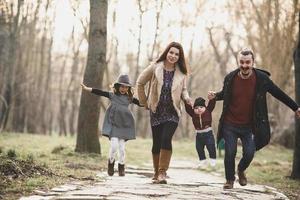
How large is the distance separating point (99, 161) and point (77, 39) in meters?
24.2

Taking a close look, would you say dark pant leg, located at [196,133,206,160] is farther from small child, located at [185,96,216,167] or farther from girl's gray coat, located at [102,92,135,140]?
girl's gray coat, located at [102,92,135,140]

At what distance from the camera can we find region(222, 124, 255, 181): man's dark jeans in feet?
22.6

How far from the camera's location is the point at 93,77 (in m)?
11.5

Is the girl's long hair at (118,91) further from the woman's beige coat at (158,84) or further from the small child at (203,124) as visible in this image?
the small child at (203,124)

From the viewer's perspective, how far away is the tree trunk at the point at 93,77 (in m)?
11.5

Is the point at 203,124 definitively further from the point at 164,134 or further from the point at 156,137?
the point at 164,134

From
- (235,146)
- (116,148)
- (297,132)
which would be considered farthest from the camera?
(297,132)

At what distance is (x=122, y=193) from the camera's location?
5695mm

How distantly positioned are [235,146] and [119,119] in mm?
2311

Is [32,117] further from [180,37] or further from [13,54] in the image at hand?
[180,37]

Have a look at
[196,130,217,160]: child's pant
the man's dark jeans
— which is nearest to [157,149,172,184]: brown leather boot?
the man's dark jeans

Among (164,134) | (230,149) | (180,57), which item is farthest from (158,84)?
(230,149)

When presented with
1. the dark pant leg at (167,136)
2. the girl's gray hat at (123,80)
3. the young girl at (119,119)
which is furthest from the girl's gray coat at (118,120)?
the dark pant leg at (167,136)

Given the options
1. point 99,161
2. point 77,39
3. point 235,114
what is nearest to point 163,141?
point 235,114
